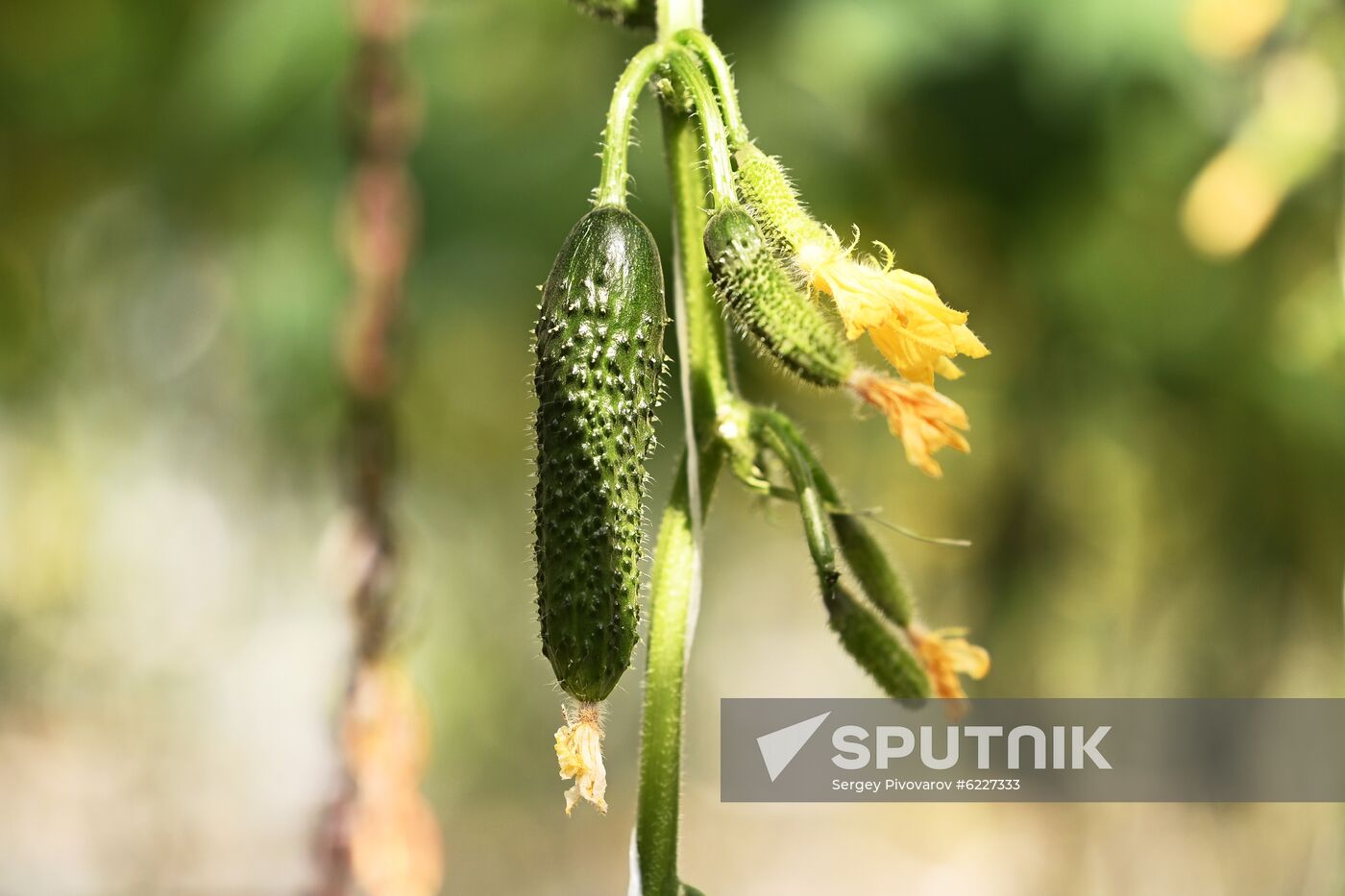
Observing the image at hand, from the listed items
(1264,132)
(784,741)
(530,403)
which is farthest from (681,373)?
(530,403)

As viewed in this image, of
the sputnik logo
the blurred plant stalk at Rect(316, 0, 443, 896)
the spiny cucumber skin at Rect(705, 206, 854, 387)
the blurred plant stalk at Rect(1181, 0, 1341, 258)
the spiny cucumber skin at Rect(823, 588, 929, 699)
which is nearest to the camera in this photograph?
the spiny cucumber skin at Rect(705, 206, 854, 387)

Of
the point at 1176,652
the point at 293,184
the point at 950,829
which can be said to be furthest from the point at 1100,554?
the point at 293,184

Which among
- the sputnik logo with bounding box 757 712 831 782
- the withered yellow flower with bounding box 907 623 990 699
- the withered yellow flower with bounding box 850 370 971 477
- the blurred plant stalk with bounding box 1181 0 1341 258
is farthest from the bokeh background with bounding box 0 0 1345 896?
the withered yellow flower with bounding box 850 370 971 477

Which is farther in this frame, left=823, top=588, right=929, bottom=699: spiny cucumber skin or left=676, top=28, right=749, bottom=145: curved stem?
left=823, top=588, right=929, bottom=699: spiny cucumber skin

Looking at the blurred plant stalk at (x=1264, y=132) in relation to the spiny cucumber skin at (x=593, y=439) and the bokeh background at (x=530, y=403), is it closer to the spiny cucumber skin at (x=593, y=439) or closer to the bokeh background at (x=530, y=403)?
the bokeh background at (x=530, y=403)

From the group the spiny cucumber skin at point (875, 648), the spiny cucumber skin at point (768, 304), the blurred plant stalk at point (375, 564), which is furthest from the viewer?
the blurred plant stalk at point (375, 564)

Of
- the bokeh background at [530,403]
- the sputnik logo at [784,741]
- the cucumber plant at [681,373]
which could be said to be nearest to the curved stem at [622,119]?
the cucumber plant at [681,373]

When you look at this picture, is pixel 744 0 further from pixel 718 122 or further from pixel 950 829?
pixel 950 829

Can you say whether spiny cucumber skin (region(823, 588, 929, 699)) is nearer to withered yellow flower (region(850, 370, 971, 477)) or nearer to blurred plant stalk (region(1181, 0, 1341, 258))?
withered yellow flower (region(850, 370, 971, 477))
